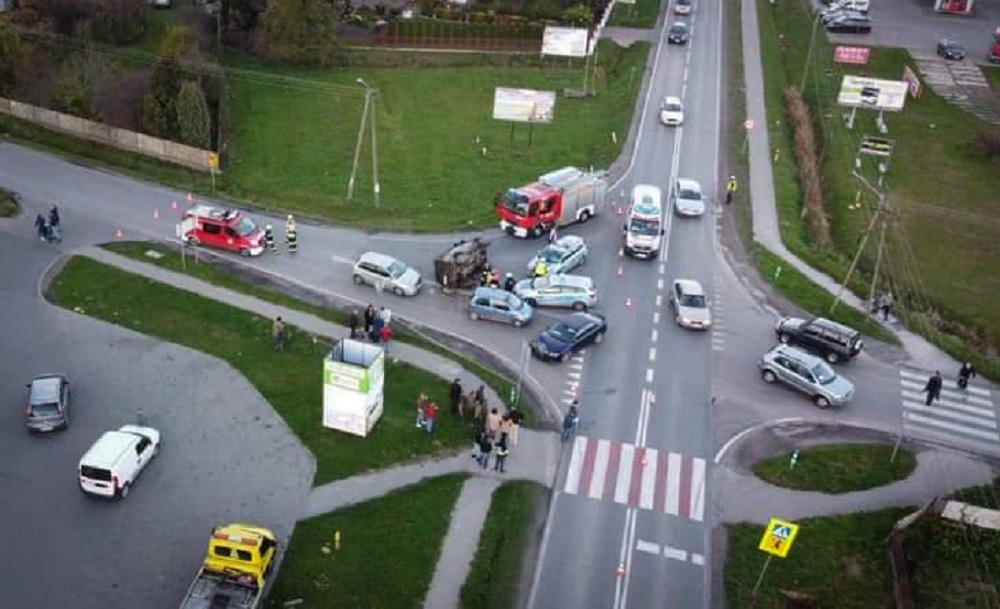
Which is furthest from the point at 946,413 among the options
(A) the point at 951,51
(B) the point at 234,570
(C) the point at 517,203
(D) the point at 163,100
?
(A) the point at 951,51

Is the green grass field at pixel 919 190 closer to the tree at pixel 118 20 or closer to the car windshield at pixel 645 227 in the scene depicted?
the car windshield at pixel 645 227

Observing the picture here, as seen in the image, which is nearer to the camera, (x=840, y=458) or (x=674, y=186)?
(x=840, y=458)

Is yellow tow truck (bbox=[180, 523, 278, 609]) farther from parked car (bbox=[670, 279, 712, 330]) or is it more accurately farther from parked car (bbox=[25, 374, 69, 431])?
parked car (bbox=[670, 279, 712, 330])

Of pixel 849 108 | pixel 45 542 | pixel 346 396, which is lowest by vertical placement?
pixel 45 542

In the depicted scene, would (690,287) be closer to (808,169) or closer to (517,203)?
(517,203)

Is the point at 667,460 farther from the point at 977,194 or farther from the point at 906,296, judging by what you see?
the point at 977,194

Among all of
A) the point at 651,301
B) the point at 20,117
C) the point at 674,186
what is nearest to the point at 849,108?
the point at 674,186

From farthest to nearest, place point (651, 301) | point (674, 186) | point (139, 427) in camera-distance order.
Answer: point (674, 186) < point (651, 301) < point (139, 427)

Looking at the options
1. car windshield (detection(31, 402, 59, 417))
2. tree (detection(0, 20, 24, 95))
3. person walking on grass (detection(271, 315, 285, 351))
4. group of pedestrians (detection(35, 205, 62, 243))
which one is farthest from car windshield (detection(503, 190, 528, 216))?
tree (detection(0, 20, 24, 95))
